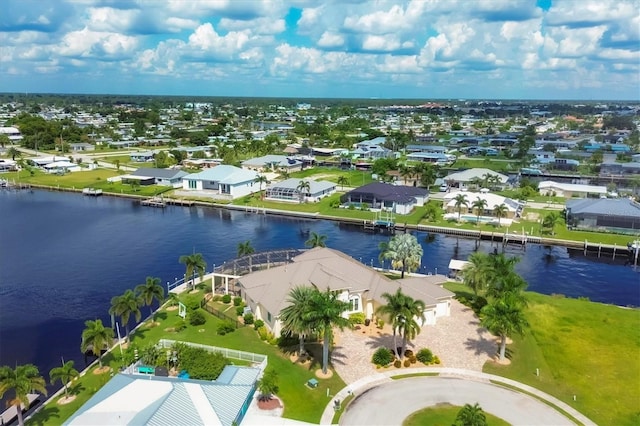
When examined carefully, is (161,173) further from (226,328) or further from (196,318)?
(226,328)

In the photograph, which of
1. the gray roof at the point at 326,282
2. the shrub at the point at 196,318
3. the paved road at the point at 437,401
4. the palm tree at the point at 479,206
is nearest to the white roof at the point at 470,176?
the palm tree at the point at 479,206

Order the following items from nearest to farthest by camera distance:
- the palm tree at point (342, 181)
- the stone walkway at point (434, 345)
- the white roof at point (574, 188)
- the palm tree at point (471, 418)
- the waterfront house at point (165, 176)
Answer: the palm tree at point (471, 418) → the stone walkway at point (434, 345) → the white roof at point (574, 188) → the palm tree at point (342, 181) → the waterfront house at point (165, 176)

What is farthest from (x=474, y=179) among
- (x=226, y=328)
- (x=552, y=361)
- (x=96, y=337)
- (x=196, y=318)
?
(x=96, y=337)

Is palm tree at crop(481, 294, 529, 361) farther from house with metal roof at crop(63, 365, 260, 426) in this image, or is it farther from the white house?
the white house

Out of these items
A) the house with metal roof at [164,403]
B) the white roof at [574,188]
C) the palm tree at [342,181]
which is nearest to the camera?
the house with metal roof at [164,403]

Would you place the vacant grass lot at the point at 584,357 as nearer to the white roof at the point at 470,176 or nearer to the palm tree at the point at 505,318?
the palm tree at the point at 505,318

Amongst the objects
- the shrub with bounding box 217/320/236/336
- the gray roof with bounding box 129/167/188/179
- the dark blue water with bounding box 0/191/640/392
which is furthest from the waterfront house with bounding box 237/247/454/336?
the gray roof with bounding box 129/167/188/179

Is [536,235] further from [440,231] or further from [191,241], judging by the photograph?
[191,241]
